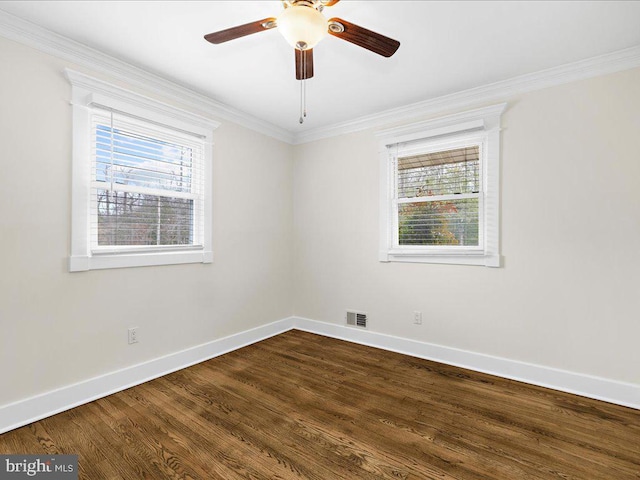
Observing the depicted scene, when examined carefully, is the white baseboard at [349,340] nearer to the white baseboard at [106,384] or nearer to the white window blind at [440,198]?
the white baseboard at [106,384]

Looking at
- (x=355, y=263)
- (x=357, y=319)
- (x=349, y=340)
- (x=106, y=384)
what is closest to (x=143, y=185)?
(x=106, y=384)

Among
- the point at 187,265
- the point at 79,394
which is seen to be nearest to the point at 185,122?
the point at 187,265

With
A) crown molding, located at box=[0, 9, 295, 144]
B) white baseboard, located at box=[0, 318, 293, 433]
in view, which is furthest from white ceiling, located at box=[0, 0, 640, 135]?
white baseboard, located at box=[0, 318, 293, 433]

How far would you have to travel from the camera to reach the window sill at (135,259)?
237 cm

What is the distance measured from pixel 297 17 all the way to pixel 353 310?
3005 mm

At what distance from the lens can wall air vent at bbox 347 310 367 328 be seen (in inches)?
148

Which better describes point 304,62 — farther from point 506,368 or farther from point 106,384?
point 506,368

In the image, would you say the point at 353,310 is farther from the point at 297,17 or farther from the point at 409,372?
the point at 297,17

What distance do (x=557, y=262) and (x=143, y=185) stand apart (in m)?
3.56

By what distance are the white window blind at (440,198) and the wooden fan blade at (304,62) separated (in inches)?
67.2

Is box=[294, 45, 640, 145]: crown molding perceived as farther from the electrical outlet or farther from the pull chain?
the electrical outlet

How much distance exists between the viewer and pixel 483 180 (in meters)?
3.04

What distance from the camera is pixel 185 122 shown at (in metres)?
3.04

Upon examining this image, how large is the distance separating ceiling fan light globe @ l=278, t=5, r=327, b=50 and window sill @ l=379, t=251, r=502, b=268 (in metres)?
2.31
